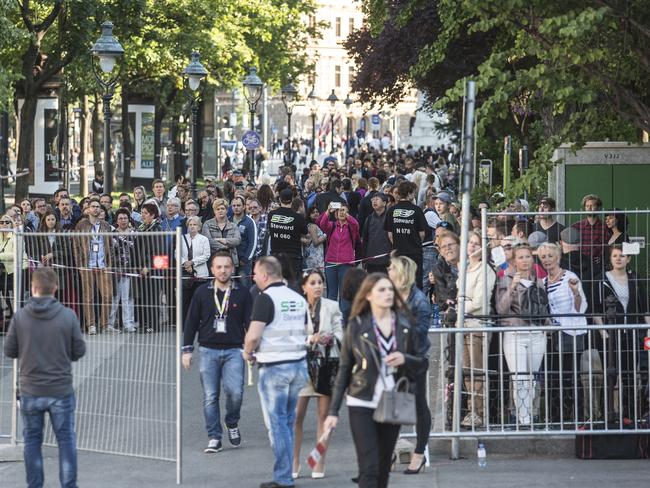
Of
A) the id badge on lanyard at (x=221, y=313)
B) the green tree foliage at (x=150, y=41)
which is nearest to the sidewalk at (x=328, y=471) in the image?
the id badge on lanyard at (x=221, y=313)

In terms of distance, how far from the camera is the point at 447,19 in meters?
14.5

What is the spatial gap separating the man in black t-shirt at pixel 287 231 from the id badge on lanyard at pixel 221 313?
260 inches

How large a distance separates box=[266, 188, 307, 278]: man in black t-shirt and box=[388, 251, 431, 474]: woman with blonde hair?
7247 millimetres

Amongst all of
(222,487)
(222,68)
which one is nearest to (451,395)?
(222,487)

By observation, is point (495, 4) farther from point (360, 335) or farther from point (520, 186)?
point (360, 335)

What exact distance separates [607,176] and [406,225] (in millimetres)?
3591

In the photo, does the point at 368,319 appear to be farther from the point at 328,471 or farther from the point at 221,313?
the point at 221,313

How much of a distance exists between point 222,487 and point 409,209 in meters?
8.74

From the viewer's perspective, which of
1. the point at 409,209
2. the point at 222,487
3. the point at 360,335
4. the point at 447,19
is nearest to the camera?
the point at 360,335

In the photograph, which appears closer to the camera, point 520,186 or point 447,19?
point 520,186

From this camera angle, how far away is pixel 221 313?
37.1 ft

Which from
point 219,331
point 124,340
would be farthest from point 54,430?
point 219,331

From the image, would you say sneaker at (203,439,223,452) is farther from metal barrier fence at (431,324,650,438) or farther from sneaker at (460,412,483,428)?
sneaker at (460,412,483,428)

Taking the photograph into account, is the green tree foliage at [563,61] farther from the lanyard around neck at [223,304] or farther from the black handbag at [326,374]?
the black handbag at [326,374]
